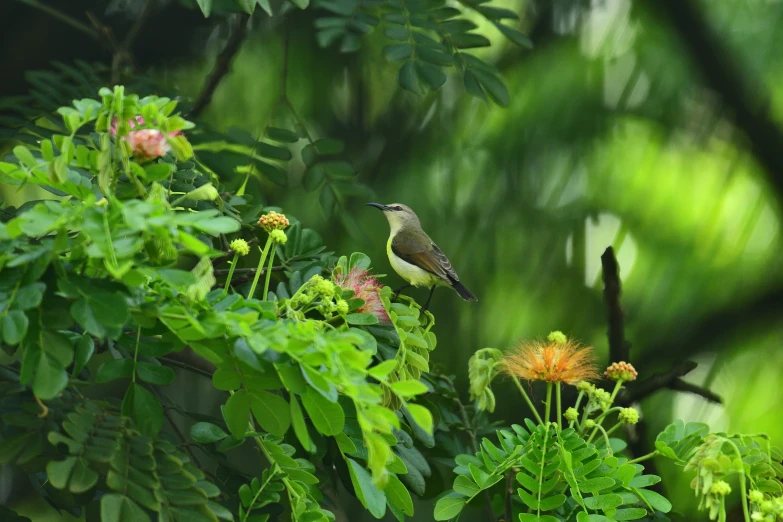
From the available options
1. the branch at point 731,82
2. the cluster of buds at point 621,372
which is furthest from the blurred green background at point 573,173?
the cluster of buds at point 621,372

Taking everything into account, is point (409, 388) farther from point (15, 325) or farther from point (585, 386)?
point (585, 386)

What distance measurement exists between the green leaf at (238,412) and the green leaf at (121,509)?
0.08 m

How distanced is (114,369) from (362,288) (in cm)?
26

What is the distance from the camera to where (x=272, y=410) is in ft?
2.02

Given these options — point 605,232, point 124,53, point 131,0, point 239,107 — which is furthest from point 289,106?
point 605,232

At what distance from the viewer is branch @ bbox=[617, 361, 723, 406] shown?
140cm

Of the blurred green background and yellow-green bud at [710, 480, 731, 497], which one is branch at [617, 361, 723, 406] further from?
yellow-green bud at [710, 480, 731, 497]

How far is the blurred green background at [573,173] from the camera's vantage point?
1471 mm

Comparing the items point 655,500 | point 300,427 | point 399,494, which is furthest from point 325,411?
point 655,500

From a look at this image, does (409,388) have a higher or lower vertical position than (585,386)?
higher

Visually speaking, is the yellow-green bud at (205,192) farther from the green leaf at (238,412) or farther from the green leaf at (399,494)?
the green leaf at (399,494)

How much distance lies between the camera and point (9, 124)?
117 cm

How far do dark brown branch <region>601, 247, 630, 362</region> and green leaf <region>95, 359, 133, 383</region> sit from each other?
91 centimetres

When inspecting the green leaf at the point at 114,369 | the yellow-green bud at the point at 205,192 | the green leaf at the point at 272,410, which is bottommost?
the green leaf at the point at 114,369
